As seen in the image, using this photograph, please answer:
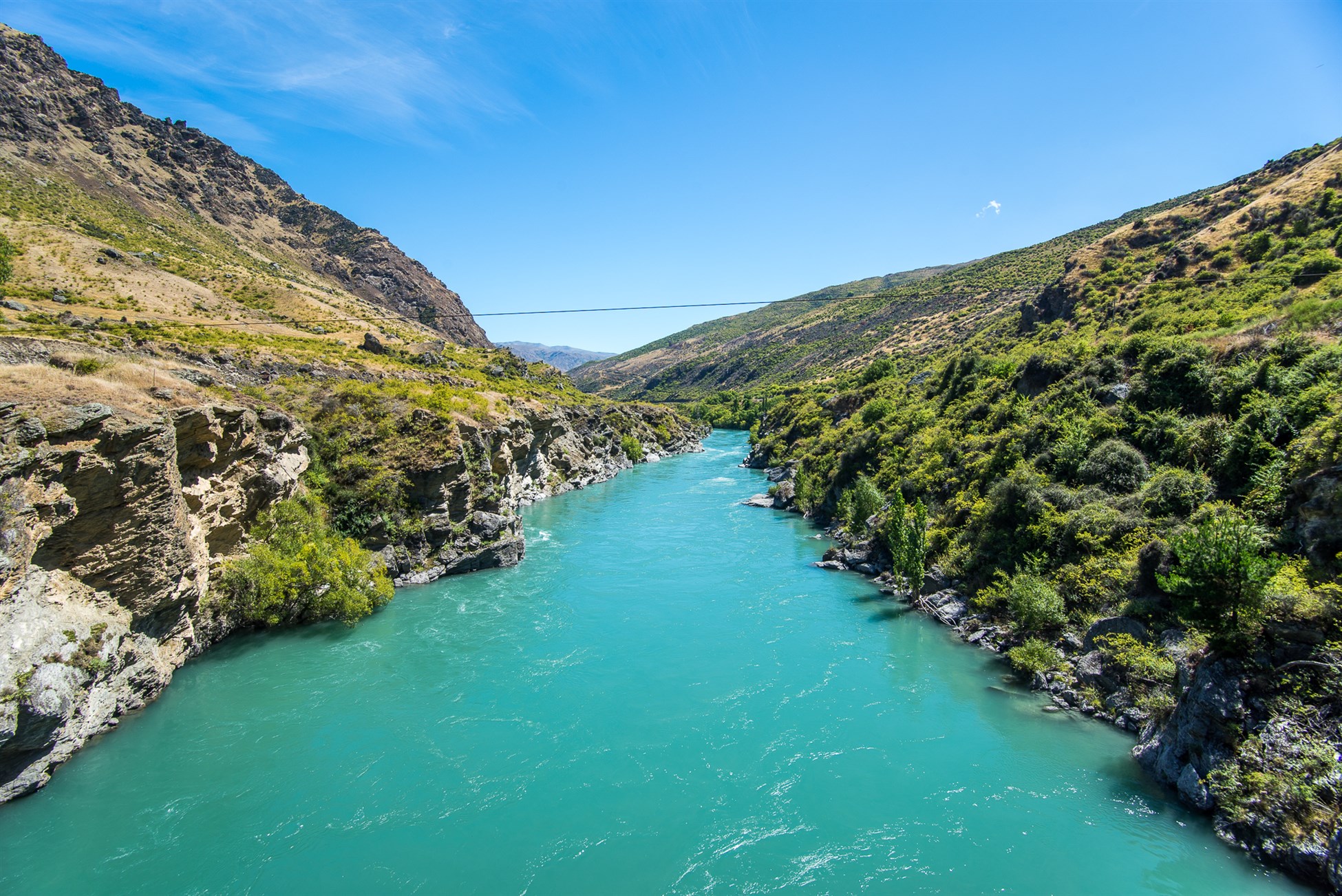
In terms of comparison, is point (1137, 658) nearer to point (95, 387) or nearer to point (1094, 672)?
point (1094, 672)

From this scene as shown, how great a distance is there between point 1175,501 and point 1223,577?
769cm

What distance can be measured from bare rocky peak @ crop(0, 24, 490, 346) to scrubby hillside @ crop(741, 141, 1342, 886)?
40703 millimetres

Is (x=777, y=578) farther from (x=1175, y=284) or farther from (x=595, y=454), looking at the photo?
(x=595, y=454)

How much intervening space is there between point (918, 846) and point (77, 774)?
19.0m

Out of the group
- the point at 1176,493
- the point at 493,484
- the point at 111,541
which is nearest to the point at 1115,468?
the point at 1176,493

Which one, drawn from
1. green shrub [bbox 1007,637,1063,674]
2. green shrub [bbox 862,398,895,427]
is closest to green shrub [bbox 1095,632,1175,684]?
green shrub [bbox 1007,637,1063,674]

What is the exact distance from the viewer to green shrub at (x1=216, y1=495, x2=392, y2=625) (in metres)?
20.6

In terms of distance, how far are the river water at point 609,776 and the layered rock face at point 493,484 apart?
5.58 metres

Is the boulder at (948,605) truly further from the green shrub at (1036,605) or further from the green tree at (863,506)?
the green tree at (863,506)

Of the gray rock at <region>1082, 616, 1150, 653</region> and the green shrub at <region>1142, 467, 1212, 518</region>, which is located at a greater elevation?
the green shrub at <region>1142, 467, 1212, 518</region>

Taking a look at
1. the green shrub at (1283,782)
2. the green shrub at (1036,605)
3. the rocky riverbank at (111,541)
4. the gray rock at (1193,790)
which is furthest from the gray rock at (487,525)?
the green shrub at (1283,782)

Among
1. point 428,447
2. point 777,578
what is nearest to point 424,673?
→ point 428,447

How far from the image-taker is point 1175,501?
18312 mm

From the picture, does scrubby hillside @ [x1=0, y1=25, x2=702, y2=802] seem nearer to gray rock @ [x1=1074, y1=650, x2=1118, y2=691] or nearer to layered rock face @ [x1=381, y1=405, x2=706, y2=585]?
layered rock face @ [x1=381, y1=405, x2=706, y2=585]
